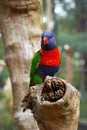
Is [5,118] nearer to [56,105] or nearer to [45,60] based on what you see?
[45,60]

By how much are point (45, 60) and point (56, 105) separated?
2.05 ft

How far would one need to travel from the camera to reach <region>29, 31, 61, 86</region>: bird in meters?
1.27

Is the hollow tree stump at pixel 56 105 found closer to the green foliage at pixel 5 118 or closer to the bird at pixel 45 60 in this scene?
the bird at pixel 45 60


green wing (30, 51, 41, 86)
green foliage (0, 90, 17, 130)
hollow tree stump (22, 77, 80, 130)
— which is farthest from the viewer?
green foliage (0, 90, 17, 130)

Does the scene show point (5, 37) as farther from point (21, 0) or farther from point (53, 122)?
point (53, 122)

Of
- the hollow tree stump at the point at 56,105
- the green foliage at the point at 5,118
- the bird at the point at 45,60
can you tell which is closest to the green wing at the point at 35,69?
the bird at the point at 45,60

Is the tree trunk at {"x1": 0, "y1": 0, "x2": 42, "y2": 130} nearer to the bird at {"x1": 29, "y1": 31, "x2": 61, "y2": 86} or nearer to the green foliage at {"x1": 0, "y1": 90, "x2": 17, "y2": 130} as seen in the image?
the bird at {"x1": 29, "y1": 31, "x2": 61, "y2": 86}

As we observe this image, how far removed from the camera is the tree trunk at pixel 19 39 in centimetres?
125

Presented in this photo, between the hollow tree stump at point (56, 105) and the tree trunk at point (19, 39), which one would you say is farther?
the tree trunk at point (19, 39)

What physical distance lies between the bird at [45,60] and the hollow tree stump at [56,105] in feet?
1.54

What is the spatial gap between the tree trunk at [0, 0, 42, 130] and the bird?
0.09ft

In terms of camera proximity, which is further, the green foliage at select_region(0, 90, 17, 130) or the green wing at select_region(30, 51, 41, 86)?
the green foliage at select_region(0, 90, 17, 130)

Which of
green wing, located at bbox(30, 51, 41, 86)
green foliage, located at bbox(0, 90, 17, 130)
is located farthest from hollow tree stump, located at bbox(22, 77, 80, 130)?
green foliage, located at bbox(0, 90, 17, 130)

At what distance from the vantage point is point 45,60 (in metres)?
1.30
